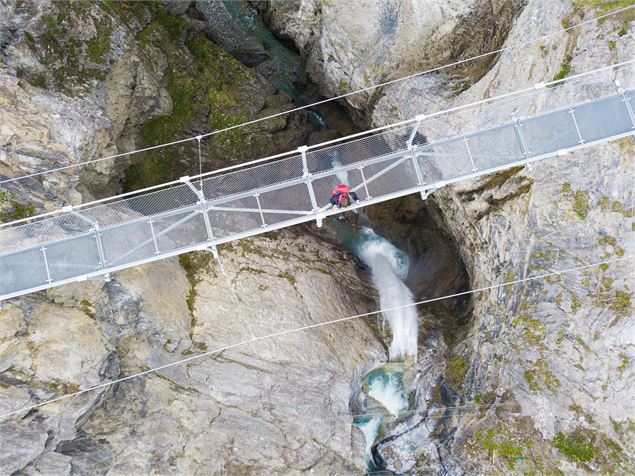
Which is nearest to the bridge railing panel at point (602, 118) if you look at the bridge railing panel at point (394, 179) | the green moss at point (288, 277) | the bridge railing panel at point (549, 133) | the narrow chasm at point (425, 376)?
the bridge railing panel at point (549, 133)

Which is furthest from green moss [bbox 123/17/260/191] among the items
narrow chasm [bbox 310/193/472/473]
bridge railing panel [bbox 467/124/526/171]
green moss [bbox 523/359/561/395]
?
green moss [bbox 523/359/561/395]

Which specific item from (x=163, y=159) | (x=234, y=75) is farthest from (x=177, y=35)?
(x=163, y=159)

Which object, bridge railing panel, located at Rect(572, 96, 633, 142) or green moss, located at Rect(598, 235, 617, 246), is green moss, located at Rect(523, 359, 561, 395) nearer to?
green moss, located at Rect(598, 235, 617, 246)

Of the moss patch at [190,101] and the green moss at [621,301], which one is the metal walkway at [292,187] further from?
the moss patch at [190,101]

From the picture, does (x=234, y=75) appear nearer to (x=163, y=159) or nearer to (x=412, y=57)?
(x=163, y=159)

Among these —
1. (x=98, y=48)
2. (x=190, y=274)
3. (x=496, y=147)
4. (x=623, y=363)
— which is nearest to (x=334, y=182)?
(x=496, y=147)

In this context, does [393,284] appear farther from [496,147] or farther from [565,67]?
[565,67]

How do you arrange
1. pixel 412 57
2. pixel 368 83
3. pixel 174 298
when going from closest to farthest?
pixel 174 298 → pixel 412 57 → pixel 368 83
